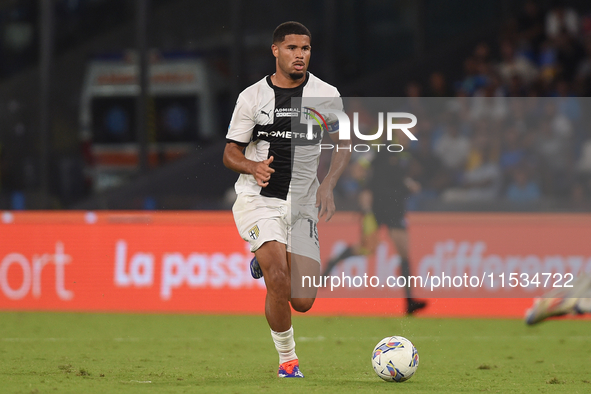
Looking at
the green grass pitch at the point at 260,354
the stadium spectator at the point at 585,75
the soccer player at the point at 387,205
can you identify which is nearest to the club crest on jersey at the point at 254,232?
the green grass pitch at the point at 260,354

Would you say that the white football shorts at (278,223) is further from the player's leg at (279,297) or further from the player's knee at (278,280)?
the player's knee at (278,280)

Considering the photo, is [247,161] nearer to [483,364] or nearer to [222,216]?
[483,364]

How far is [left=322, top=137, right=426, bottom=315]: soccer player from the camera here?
32.3ft

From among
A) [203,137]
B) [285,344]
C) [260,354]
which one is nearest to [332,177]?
[285,344]

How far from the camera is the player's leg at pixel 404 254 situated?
30.3 ft

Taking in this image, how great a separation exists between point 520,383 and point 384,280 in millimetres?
2790

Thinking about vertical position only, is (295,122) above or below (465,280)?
above

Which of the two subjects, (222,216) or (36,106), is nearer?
(222,216)

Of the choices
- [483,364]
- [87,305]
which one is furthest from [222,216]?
[483,364]

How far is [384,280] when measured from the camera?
887 cm

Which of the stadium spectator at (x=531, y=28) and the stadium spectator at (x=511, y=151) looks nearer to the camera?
the stadium spectator at (x=511, y=151)

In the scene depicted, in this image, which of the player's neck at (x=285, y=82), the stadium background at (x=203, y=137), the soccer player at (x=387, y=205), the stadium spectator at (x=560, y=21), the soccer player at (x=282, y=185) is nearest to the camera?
the soccer player at (x=282, y=185)

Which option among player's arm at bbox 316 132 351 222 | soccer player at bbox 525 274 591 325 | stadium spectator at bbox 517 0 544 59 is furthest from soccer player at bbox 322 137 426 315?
stadium spectator at bbox 517 0 544 59

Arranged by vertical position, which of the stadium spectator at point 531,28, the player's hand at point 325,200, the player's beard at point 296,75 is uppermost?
the stadium spectator at point 531,28
